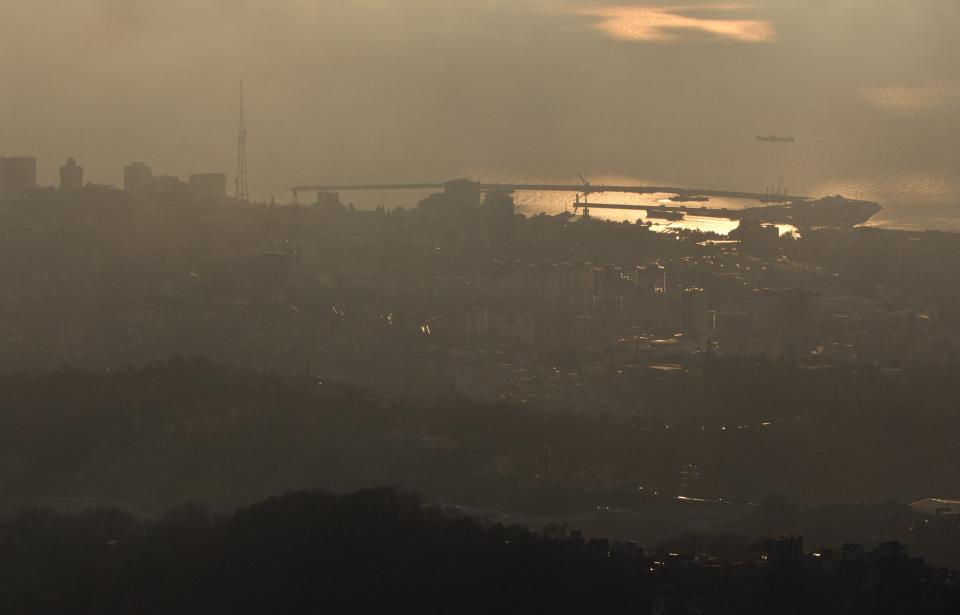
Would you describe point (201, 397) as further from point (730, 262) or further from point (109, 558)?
point (730, 262)

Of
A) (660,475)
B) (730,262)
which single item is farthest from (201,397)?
(730,262)

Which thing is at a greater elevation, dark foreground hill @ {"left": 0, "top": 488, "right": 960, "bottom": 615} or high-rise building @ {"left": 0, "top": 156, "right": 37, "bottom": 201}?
high-rise building @ {"left": 0, "top": 156, "right": 37, "bottom": 201}

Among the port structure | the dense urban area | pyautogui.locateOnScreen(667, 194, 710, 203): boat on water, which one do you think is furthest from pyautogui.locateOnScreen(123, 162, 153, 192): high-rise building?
pyautogui.locateOnScreen(667, 194, 710, 203): boat on water

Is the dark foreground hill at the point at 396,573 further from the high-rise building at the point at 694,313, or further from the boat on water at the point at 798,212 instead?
the boat on water at the point at 798,212

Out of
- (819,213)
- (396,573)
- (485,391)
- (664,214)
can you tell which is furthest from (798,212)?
(396,573)

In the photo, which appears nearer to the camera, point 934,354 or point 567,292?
point 934,354

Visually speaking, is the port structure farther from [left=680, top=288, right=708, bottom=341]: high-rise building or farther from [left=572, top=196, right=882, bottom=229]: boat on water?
[left=680, top=288, right=708, bottom=341]: high-rise building

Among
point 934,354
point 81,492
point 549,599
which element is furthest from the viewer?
point 934,354
